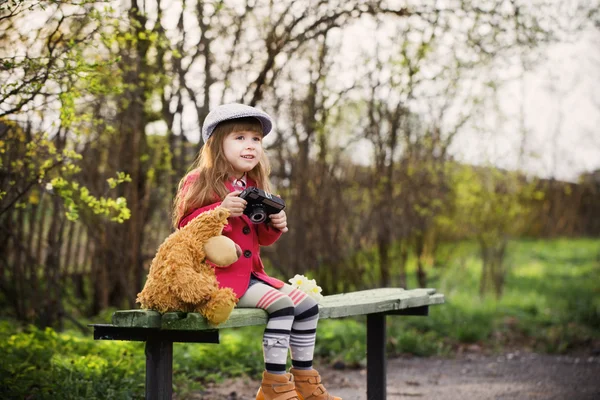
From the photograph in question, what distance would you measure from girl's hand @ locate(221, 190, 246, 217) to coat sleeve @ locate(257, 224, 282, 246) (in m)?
0.35

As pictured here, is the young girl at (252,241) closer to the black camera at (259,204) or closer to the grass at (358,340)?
the black camera at (259,204)

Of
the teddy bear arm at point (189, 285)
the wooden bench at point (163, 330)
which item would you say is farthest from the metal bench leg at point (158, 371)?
the teddy bear arm at point (189, 285)

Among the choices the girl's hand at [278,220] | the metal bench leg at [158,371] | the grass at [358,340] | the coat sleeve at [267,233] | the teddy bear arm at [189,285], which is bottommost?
the grass at [358,340]

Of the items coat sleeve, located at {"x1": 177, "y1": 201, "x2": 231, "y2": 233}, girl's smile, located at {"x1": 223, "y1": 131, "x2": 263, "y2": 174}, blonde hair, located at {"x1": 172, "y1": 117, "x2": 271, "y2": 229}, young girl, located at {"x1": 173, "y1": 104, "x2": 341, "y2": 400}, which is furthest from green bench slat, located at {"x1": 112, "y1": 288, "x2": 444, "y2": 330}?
girl's smile, located at {"x1": 223, "y1": 131, "x2": 263, "y2": 174}

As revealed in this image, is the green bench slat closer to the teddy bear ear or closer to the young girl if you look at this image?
the young girl

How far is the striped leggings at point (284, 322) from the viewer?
3.06 m

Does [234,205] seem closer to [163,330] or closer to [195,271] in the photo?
[195,271]

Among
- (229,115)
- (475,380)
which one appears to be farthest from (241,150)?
(475,380)

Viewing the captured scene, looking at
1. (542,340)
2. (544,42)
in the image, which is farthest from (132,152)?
(542,340)

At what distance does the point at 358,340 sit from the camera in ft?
22.3

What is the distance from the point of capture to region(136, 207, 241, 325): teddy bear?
9.16 ft

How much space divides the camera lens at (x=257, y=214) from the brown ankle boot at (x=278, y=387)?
26.4 inches

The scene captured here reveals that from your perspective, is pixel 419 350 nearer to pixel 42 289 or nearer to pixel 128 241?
pixel 128 241

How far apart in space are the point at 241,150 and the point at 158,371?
3.52 feet
